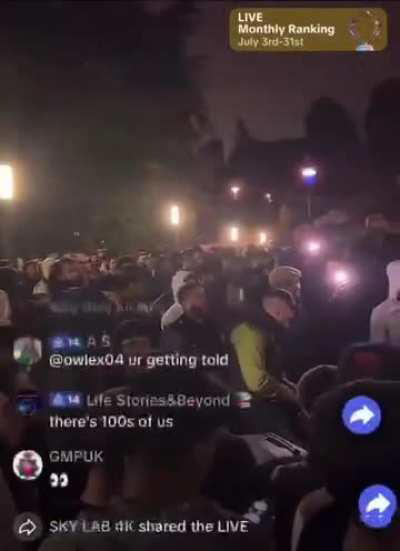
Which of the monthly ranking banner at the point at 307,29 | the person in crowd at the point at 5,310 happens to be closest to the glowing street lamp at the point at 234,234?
the monthly ranking banner at the point at 307,29

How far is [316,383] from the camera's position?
180 cm

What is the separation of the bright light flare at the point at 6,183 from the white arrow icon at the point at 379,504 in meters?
0.93

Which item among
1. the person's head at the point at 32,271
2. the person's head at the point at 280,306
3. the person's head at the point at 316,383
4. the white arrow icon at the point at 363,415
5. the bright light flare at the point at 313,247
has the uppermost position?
the bright light flare at the point at 313,247

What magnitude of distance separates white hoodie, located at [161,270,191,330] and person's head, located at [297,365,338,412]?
0.29 m

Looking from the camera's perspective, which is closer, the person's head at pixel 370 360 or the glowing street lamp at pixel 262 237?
the person's head at pixel 370 360

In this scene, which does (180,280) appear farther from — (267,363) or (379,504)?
(379,504)

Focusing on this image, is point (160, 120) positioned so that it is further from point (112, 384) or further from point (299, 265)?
point (112, 384)

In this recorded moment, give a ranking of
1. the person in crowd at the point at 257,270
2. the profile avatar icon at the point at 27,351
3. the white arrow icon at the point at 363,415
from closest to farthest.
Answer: the white arrow icon at the point at 363,415 < the profile avatar icon at the point at 27,351 < the person in crowd at the point at 257,270

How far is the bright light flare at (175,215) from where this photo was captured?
1.87 metres

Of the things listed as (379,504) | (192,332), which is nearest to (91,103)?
(192,332)

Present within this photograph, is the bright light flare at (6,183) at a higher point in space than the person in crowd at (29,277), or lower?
higher

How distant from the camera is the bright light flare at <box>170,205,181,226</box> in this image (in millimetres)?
1866

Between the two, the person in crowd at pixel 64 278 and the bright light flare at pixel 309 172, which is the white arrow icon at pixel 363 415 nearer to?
the bright light flare at pixel 309 172

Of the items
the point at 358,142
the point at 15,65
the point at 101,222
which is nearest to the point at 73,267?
the point at 101,222
